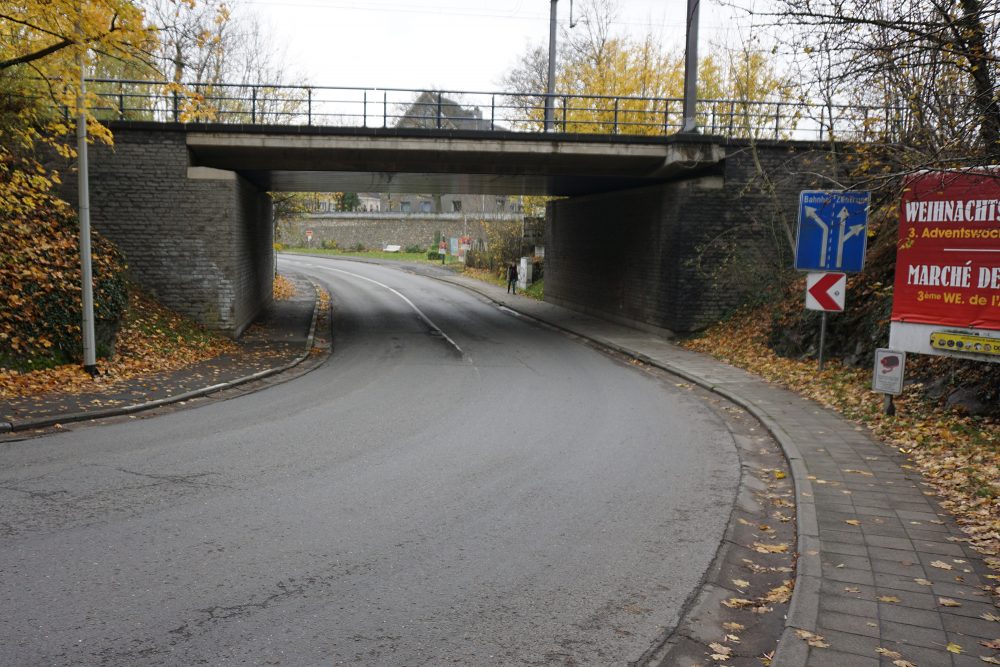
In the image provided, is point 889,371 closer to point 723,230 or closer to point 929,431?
point 929,431

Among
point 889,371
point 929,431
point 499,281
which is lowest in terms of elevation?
point 929,431

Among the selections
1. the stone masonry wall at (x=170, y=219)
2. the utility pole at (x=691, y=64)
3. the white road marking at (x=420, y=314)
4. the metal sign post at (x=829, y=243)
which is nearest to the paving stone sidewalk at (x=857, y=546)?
the metal sign post at (x=829, y=243)

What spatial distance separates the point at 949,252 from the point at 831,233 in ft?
9.93

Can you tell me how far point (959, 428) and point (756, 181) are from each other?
12.3 metres

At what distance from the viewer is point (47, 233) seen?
618 inches

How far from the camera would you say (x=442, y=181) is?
2694 cm

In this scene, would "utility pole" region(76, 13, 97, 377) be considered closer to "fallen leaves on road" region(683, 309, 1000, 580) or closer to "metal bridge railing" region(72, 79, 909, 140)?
"metal bridge railing" region(72, 79, 909, 140)

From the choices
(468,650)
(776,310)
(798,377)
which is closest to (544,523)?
(468,650)

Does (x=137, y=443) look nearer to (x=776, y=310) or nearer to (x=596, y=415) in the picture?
(x=596, y=415)

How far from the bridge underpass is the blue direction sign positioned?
269cm

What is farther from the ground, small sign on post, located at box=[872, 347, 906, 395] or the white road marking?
small sign on post, located at box=[872, 347, 906, 395]

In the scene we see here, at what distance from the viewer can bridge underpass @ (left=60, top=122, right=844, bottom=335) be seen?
1852 cm

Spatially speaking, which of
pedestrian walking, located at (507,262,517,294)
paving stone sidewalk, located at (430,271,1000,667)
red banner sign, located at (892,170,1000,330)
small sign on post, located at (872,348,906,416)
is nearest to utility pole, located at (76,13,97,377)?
paving stone sidewalk, located at (430,271,1000,667)

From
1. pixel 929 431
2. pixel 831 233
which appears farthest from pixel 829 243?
pixel 929 431
